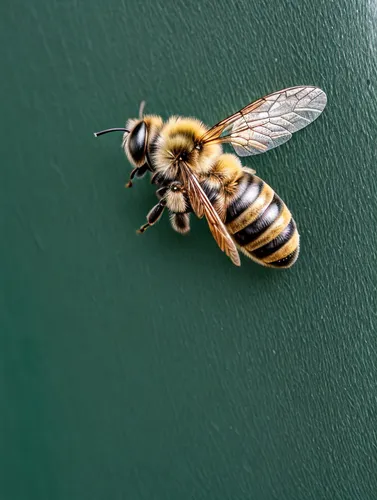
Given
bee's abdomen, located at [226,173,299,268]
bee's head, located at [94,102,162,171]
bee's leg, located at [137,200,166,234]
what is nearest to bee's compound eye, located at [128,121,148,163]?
Answer: bee's head, located at [94,102,162,171]

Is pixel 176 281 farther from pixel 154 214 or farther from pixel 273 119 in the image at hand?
pixel 273 119

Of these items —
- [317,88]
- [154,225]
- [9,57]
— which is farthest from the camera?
[317,88]

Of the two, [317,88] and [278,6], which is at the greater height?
[278,6]

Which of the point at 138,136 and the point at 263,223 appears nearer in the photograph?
the point at 138,136

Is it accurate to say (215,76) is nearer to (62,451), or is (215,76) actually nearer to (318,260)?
(318,260)

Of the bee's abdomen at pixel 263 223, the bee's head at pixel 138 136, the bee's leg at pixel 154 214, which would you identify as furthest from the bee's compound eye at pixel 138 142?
the bee's abdomen at pixel 263 223

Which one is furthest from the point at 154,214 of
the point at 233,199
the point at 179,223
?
the point at 233,199

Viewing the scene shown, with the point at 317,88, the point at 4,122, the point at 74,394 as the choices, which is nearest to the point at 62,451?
the point at 74,394
